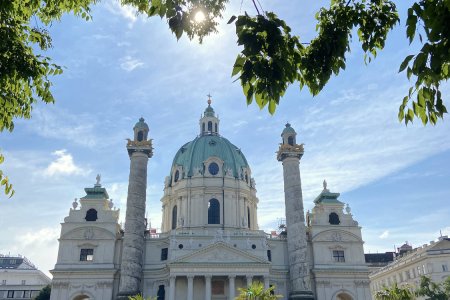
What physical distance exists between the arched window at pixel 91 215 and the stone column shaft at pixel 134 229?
586 centimetres

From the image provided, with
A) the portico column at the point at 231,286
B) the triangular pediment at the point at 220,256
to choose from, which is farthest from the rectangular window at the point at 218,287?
the triangular pediment at the point at 220,256

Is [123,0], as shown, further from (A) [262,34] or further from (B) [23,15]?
(A) [262,34]

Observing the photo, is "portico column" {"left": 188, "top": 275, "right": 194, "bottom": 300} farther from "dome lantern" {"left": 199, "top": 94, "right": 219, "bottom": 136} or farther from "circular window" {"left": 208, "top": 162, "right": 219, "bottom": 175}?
"dome lantern" {"left": 199, "top": 94, "right": 219, "bottom": 136}

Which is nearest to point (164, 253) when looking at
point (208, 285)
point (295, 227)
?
point (208, 285)

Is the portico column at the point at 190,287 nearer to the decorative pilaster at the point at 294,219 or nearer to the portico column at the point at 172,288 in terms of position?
the portico column at the point at 172,288

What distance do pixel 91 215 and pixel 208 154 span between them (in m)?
20.1

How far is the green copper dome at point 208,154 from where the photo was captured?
229 feet

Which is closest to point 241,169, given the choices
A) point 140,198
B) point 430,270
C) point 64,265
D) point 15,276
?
point 140,198

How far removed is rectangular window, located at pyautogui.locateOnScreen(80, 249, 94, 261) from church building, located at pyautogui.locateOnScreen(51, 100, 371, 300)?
0.13 m

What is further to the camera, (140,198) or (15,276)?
(15,276)

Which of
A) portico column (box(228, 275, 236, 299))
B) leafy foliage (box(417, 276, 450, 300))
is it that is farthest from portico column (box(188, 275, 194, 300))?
leafy foliage (box(417, 276, 450, 300))

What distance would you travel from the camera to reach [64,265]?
57.5 meters

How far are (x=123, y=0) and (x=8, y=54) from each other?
254 cm

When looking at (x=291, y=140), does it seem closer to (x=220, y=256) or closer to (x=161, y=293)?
(x=220, y=256)
